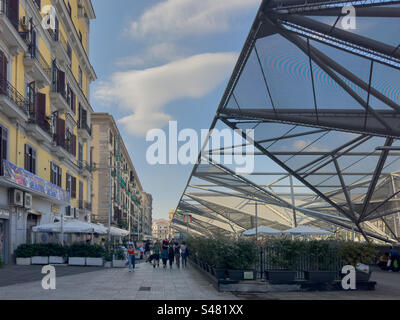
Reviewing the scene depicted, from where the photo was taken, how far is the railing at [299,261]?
1645cm

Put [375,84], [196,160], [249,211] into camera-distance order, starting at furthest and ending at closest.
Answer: [249,211], [196,160], [375,84]

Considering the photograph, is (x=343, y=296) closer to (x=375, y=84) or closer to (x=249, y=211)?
(x=375, y=84)

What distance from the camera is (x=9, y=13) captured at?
2278 centimetres

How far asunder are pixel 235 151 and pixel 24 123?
41.2 feet

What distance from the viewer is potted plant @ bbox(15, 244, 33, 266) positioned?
2538cm

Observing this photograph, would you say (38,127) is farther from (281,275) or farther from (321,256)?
A: (321,256)

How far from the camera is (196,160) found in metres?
36.0

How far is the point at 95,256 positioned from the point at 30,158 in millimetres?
6689

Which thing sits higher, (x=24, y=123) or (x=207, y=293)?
(x=24, y=123)

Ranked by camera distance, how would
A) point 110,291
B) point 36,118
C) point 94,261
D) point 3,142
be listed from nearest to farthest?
point 110,291 → point 3,142 → point 94,261 → point 36,118

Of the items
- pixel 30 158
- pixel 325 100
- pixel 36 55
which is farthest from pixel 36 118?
pixel 325 100

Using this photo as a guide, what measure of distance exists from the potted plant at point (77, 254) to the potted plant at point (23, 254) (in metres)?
2.14

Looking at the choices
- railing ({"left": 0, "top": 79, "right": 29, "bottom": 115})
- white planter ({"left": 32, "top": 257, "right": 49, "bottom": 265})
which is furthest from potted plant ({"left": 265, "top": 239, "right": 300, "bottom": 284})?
white planter ({"left": 32, "top": 257, "right": 49, "bottom": 265})

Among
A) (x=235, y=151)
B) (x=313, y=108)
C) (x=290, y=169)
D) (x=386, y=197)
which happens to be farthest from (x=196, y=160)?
(x=313, y=108)
